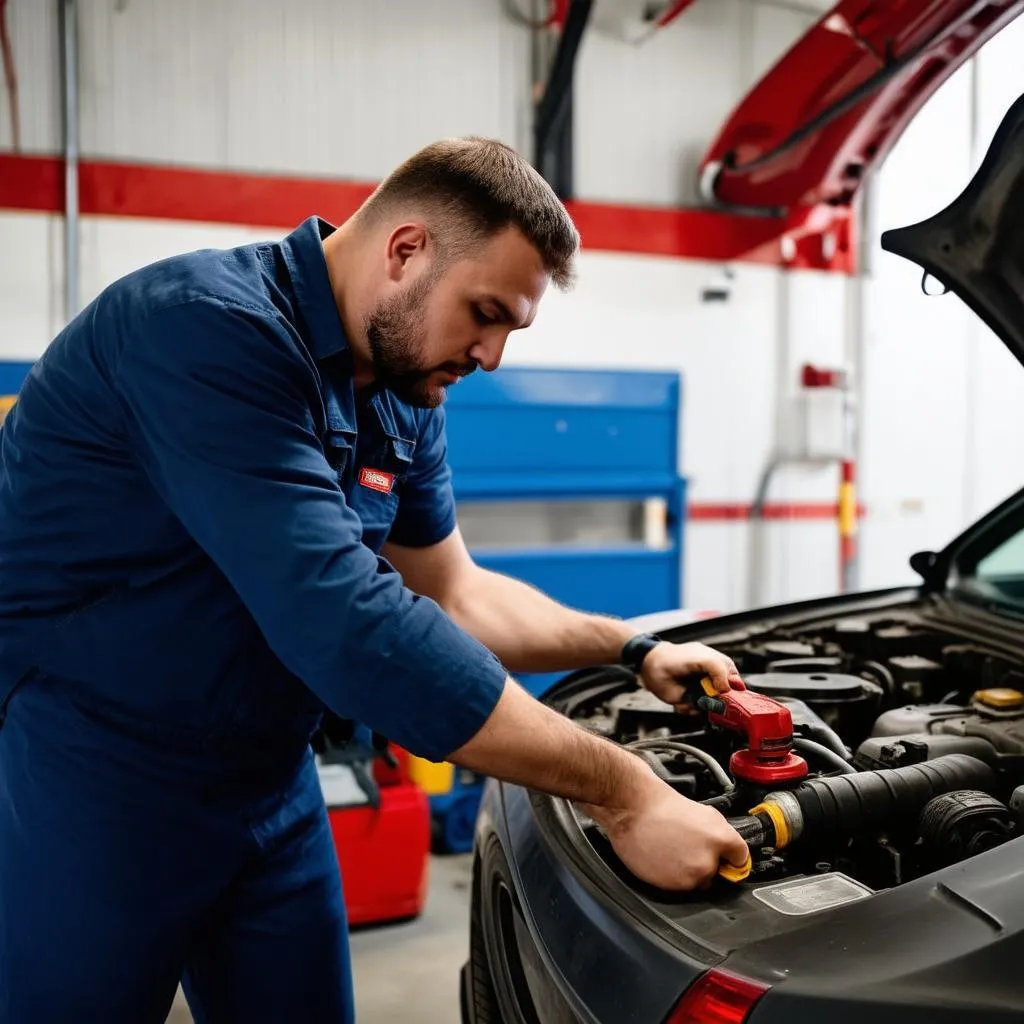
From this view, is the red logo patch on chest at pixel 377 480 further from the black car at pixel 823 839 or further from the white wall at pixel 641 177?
the white wall at pixel 641 177

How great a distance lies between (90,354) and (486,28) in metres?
3.49

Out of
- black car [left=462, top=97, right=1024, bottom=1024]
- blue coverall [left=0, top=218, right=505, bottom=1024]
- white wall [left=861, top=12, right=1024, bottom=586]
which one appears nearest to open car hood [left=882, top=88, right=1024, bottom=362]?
black car [left=462, top=97, right=1024, bottom=1024]

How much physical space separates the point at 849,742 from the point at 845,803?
0.51 metres

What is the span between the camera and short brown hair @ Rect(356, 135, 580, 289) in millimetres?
1159

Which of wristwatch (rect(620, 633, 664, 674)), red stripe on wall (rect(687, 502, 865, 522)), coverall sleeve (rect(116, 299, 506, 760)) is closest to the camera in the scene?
coverall sleeve (rect(116, 299, 506, 760))

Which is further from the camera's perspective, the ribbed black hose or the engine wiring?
the engine wiring

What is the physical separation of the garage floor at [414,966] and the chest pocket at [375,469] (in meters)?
1.38

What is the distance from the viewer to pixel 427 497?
166 centimetres

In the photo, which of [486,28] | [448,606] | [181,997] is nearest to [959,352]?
[486,28]

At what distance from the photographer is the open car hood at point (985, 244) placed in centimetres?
141

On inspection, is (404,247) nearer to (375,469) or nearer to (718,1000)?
(375,469)

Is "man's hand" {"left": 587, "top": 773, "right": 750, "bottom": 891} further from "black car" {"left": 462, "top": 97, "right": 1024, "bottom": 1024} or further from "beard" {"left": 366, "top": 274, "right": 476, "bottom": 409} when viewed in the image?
"beard" {"left": 366, "top": 274, "right": 476, "bottom": 409}

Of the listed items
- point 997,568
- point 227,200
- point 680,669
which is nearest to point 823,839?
point 680,669

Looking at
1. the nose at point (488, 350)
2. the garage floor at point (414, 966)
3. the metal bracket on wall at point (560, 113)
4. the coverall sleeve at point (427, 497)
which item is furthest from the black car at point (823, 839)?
the metal bracket on wall at point (560, 113)
